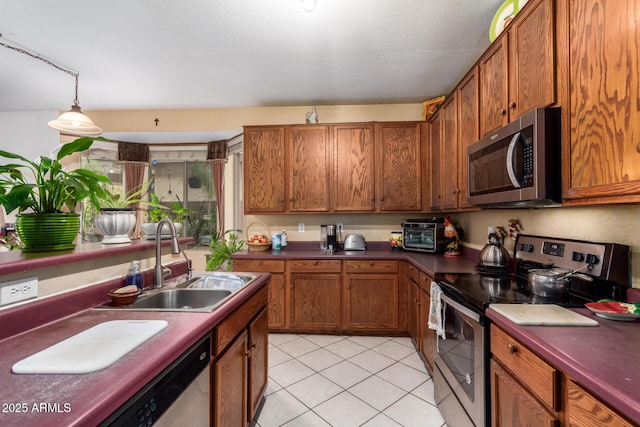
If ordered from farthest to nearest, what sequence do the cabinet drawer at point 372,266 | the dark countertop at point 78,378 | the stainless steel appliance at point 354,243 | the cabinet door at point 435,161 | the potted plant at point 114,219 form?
the stainless steel appliance at point 354,243 < the cabinet drawer at point 372,266 < the cabinet door at point 435,161 < the potted plant at point 114,219 < the dark countertop at point 78,378

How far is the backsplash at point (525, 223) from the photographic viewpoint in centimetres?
129

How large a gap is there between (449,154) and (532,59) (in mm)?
1198

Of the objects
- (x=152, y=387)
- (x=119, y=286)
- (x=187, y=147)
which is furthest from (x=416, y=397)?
(x=187, y=147)

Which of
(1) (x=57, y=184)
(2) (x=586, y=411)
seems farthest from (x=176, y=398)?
(2) (x=586, y=411)

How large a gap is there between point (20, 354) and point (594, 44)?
2147 millimetres

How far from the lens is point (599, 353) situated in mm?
843

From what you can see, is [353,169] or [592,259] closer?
[592,259]

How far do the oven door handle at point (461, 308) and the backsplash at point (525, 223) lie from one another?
2.17 ft

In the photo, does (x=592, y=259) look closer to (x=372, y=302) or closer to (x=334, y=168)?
(x=372, y=302)

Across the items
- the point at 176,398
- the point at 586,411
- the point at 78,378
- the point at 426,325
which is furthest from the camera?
the point at 426,325

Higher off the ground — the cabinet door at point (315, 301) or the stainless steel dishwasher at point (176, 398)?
the stainless steel dishwasher at point (176, 398)

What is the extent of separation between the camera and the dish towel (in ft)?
5.93

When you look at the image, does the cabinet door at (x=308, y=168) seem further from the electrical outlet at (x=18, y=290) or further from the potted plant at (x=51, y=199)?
the electrical outlet at (x=18, y=290)

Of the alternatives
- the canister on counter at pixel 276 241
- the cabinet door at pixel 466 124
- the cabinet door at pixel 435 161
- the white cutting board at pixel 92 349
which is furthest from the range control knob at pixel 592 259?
the canister on counter at pixel 276 241
